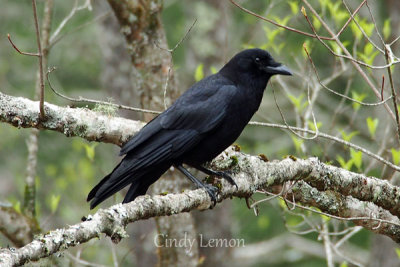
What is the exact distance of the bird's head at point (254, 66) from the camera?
15.8ft

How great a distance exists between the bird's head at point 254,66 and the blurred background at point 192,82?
1.66 metres

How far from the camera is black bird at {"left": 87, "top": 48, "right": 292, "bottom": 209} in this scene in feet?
14.4

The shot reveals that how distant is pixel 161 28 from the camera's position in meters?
5.28

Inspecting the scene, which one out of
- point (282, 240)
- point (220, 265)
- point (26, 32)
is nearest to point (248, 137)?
point (282, 240)

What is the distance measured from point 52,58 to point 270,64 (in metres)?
6.71

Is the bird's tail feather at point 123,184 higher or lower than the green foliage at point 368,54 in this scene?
lower

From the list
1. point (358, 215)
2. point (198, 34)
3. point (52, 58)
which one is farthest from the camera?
point (52, 58)

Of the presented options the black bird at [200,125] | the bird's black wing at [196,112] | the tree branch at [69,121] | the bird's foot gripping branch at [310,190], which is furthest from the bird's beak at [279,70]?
the tree branch at [69,121]

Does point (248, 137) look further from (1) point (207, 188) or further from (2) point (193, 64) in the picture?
(1) point (207, 188)

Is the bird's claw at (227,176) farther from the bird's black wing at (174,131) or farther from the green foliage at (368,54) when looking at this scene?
the green foliage at (368,54)

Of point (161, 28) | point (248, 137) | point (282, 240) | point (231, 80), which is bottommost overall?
point (282, 240)

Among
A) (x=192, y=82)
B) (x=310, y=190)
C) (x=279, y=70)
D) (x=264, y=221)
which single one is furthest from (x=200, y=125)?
(x=264, y=221)

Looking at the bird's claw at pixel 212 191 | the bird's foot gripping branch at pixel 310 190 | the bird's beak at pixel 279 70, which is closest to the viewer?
the bird's foot gripping branch at pixel 310 190

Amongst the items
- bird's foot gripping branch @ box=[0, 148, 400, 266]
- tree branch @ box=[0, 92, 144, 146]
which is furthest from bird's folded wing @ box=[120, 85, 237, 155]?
bird's foot gripping branch @ box=[0, 148, 400, 266]
